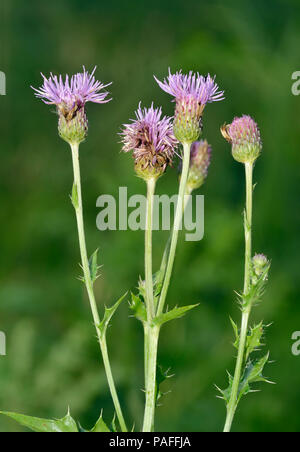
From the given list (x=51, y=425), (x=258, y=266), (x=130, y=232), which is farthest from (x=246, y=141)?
(x=130, y=232)

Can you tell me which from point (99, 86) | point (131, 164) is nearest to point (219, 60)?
point (131, 164)

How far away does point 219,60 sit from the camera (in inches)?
146

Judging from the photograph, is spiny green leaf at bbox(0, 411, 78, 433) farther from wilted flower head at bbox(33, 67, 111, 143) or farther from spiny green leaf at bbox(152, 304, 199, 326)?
wilted flower head at bbox(33, 67, 111, 143)

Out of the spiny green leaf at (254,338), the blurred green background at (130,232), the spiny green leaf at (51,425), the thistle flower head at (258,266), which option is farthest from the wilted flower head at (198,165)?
the blurred green background at (130,232)

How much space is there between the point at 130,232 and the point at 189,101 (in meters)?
1.48

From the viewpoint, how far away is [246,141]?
1.72 meters

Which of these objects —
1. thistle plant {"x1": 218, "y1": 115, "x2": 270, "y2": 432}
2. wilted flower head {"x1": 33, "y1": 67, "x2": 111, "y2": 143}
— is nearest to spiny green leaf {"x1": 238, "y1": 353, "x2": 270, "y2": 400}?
thistle plant {"x1": 218, "y1": 115, "x2": 270, "y2": 432}

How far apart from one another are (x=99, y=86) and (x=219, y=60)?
2119mm

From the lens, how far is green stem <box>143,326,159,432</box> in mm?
1474

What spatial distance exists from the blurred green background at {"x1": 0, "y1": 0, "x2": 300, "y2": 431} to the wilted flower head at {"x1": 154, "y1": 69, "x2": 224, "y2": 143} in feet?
4.35

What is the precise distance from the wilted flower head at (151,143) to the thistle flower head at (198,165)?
0.52 ft

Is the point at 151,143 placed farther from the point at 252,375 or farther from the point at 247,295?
the point at 252,375
